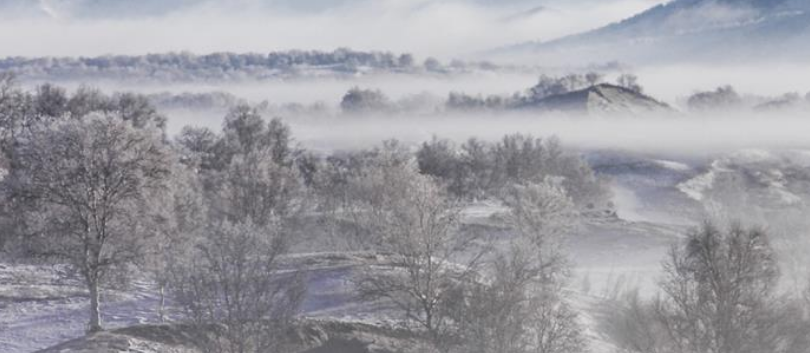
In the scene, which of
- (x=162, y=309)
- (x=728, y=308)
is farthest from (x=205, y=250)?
(x=728, y=308)

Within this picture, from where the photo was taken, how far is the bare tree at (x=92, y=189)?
43.5 metres

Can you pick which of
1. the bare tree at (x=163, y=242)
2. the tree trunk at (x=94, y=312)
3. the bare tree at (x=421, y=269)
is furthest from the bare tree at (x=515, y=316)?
the tree trunk at (x=94, y=312)

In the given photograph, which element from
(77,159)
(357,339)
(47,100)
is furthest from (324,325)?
(47,100)

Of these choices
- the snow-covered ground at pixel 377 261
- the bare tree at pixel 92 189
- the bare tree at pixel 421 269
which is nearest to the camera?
the bare tree at pixel 92 189

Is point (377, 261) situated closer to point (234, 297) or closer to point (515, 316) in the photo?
point (515, 316)

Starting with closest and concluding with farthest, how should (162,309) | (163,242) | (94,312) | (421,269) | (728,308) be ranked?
(728,308), (94,312), (163,242), (162,309), (421,269)

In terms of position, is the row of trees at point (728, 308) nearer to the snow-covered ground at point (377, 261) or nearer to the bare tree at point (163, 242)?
the snow-covered ground at point (377, 261)

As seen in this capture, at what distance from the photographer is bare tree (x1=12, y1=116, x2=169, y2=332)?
143 ft

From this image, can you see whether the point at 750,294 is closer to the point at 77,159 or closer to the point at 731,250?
the point at 731,250

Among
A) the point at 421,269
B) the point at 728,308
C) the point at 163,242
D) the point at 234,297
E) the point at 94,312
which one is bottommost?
the point at 421,269

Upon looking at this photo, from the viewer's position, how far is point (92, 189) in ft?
143

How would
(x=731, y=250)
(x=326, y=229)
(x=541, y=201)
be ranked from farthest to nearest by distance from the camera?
(x=326, y=229) < (x=541, y=201) < (x=731, y=250)

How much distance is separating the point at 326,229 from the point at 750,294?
56324 millimetres

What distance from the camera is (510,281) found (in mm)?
44719
